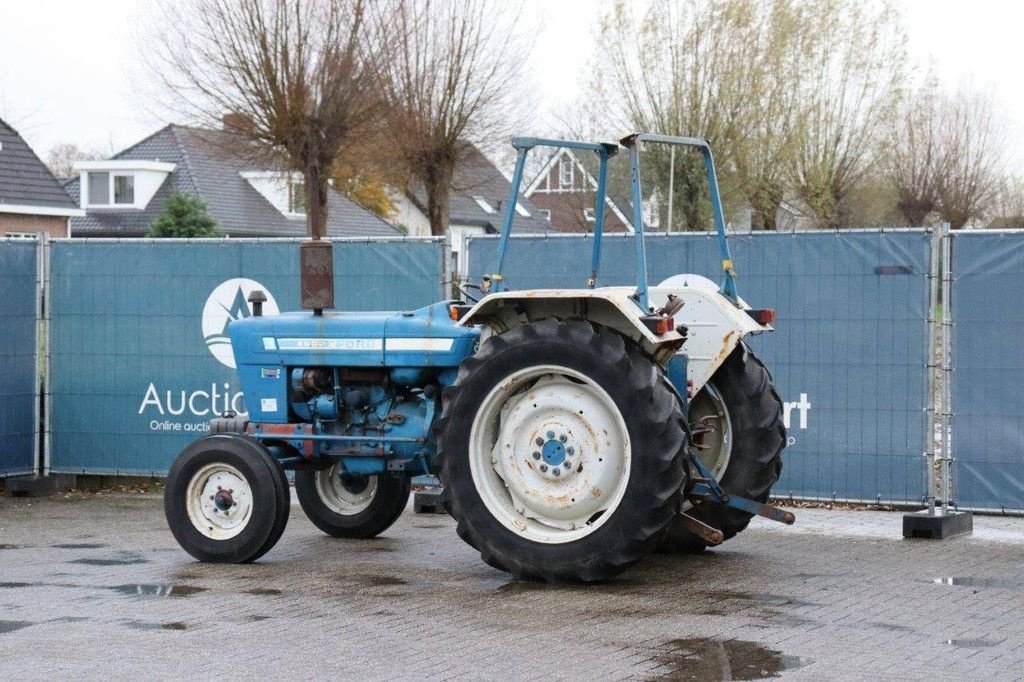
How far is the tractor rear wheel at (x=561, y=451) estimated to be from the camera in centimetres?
857

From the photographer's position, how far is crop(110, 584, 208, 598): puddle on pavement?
8.60m

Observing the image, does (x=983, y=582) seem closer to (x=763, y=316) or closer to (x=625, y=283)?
(x=763, y=316)

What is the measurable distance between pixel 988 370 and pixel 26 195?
1501 inches

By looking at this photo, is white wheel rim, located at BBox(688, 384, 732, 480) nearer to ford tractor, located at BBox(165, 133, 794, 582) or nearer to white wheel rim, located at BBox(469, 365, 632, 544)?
ford tractor, located at BBox(165, 133, 794, 582)

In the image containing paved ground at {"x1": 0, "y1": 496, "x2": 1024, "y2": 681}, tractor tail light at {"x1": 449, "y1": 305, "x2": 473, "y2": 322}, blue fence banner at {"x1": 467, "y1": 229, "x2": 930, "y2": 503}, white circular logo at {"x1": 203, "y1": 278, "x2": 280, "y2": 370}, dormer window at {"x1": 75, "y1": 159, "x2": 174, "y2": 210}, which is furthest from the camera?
dormer window at {"x1": 75, "y1": 159, "x2": 174, "y2": 210}

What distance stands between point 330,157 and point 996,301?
25.8 m

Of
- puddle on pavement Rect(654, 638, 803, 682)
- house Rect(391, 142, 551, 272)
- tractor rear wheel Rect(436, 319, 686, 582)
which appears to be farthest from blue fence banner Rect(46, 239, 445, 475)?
house Rect(391, 142, 551, 272)

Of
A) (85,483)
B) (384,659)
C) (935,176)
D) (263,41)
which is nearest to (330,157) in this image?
(263,41)

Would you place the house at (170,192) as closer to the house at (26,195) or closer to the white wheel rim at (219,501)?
the house at (26,195)

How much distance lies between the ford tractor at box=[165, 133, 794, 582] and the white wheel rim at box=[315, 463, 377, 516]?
1cm

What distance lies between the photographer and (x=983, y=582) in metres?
9.07

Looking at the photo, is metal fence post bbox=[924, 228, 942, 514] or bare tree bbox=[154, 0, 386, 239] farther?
bare tree bbox=[154, 0, 386, 239]

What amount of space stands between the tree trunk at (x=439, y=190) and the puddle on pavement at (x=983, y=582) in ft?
97.2

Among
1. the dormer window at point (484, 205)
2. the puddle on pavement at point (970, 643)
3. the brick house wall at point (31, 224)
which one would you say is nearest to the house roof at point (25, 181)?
the brick house wall at point (31, 224)
